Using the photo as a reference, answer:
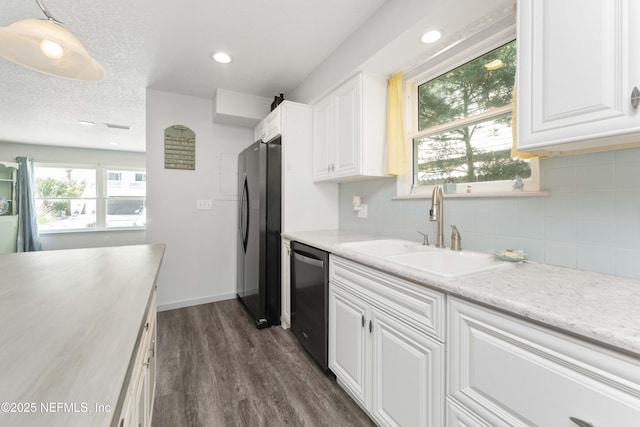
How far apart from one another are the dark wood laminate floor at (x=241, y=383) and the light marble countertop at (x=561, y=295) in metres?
0.98

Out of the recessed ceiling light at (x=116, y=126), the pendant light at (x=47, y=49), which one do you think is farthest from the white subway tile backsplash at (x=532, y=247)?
the recessed ceiling light at (x=116, y=126)

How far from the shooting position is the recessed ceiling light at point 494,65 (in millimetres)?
1500

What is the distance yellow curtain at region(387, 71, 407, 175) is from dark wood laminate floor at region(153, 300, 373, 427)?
5.11 feet

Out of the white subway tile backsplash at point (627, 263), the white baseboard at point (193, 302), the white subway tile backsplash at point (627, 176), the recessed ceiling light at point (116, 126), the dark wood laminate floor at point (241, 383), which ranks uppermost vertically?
the recessed ceiling light at point (116, 126)

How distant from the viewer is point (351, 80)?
2.06 metres

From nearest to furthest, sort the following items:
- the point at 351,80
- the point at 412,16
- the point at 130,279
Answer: the point at 130,279 → the point at 412,16 → the point at 351,80

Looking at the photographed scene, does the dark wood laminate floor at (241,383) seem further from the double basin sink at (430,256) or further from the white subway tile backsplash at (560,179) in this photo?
the white subway tile backsplash at (560,179)

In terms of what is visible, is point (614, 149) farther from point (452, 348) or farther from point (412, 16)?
point (412, 16)

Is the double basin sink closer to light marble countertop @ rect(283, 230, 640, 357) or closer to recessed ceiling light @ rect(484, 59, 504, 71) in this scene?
light marble countertop @ rect(283, 230, 640, 357)

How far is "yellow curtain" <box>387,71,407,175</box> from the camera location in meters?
1.96

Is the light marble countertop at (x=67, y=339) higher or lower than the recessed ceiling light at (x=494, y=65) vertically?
lower

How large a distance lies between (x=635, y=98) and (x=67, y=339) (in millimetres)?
1615

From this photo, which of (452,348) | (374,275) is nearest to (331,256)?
(374,275)

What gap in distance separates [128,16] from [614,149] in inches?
109
